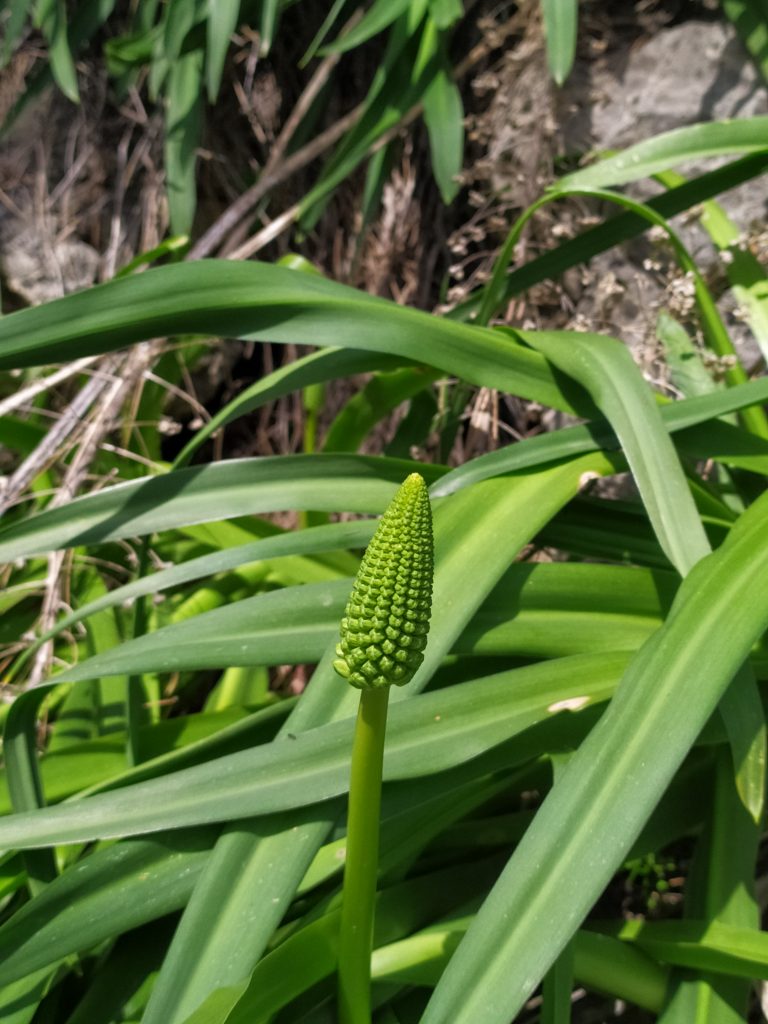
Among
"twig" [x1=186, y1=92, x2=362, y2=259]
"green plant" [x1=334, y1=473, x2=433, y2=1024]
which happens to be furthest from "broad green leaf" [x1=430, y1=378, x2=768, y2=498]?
"twig" [x1=186, y1=92, x2=362, y2=259]

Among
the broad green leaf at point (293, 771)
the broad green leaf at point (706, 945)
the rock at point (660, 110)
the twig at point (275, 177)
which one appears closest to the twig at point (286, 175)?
the twig at point (275, 177)

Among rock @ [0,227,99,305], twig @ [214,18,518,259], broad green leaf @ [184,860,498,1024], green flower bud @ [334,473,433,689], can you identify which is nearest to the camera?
green flower bud @ [334,473,433,689]

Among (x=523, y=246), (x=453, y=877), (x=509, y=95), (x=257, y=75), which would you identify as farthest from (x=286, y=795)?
(x=257, y=75)

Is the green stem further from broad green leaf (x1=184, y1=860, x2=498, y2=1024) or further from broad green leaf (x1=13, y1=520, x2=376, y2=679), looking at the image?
broad green leaf (x1=13, y1=520, x2=376, y2=679)

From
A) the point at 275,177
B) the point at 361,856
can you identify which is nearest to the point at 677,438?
Result: the point at 361,856

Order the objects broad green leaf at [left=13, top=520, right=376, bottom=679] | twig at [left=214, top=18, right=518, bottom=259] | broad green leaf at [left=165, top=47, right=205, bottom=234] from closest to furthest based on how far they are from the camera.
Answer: broad green leaf at [left=13, top=520, right=376, bottom=679]
twig at [left=214, top=18, right=518, bottom=259]
broad green leaf at [left=165, top=47, right=205, bottom=234]

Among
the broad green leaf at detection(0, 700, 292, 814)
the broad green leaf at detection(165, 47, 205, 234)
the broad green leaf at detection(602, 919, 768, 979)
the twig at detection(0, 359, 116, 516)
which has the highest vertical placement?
the broad green leaf at detection(165, 47, 205, 234)

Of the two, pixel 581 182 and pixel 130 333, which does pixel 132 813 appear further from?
pixel 581 182
